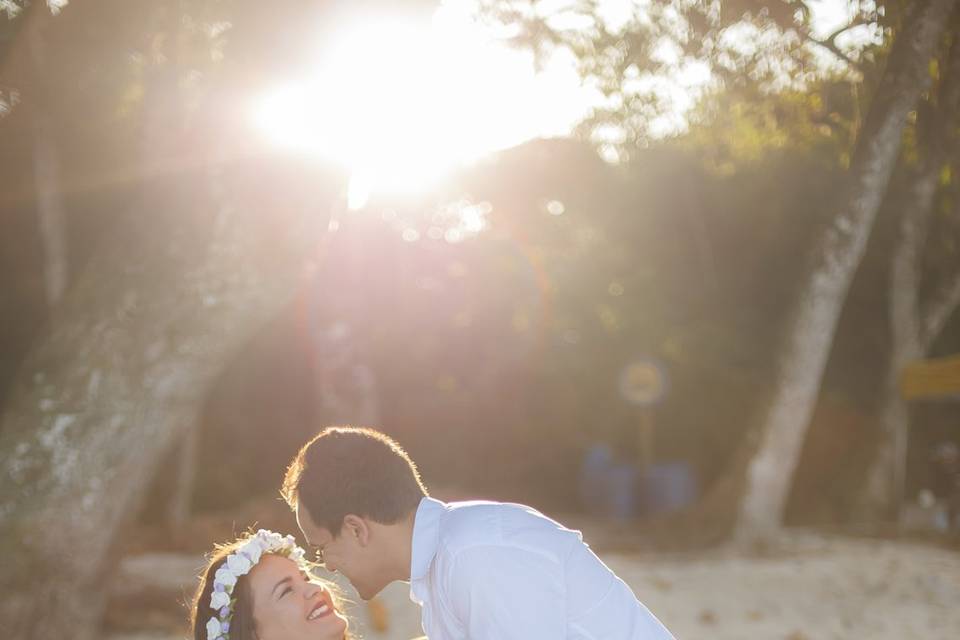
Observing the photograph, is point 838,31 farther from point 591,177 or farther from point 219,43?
point 591,177

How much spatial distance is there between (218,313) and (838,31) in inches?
191

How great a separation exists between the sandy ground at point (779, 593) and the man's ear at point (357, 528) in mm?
4295

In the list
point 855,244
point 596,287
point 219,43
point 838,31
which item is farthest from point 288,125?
point 596,287

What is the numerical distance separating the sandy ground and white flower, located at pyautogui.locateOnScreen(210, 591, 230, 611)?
368 centimetres

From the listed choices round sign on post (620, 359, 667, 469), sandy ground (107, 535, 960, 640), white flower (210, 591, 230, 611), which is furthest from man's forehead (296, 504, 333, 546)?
round sign on post (620, 359, 667, 469)

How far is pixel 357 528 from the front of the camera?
3.29 m

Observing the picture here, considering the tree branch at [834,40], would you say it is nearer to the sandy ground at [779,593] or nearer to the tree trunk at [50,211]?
the sandy ground at [779,593]

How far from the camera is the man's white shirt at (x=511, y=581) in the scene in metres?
2.98

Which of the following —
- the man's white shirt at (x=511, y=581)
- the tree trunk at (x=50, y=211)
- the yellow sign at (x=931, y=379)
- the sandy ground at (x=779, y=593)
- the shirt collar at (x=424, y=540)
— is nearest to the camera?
the man's white shirt at (x=511, y=581)

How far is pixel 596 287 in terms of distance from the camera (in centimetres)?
1895

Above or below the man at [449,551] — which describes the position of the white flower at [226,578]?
below

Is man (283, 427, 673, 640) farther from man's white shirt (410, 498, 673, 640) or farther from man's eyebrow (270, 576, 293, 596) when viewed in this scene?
man's eyebrow (270, 576, 293, 596)

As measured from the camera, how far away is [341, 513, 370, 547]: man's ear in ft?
10.8

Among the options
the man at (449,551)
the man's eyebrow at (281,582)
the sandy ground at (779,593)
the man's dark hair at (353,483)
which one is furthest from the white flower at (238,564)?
the sandy ground at (779,593)
